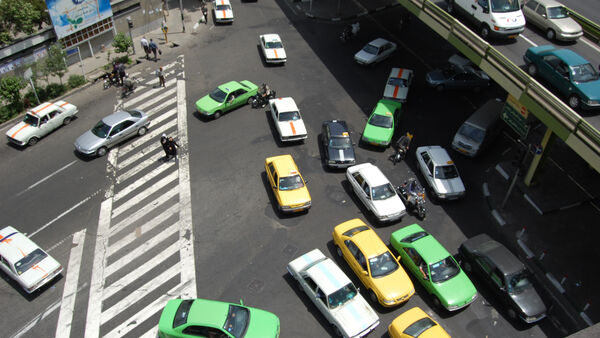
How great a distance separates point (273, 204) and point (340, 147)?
5.39 m

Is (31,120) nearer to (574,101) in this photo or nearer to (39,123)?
(39,123)

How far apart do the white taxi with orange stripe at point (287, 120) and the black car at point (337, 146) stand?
159cm

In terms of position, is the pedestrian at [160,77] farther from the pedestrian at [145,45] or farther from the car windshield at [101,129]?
the car windshield at [101,129]

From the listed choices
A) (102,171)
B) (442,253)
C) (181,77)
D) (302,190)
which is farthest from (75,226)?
(442,253)

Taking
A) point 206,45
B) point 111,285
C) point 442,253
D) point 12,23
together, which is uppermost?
point 12,23

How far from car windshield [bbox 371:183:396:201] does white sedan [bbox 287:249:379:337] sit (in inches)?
205

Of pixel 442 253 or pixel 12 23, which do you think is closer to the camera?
pixel 442 253

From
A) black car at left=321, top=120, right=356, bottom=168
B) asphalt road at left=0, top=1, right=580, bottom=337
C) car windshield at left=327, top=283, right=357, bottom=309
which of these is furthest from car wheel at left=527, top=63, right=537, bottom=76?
car windshield at left=327, top=283, right=357, bottom=309

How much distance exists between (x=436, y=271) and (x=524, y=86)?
9.67 metres

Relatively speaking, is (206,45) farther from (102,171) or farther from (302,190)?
(302,190)

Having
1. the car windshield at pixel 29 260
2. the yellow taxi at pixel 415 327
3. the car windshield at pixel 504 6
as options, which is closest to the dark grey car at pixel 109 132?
the car windshield at pixel 29 260

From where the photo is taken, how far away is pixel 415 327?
54.5 ft

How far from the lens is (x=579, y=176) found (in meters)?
25.5

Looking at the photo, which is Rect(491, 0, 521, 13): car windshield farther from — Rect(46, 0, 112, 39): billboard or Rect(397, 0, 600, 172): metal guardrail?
Rect(46, 0, 112, 39): billboard
